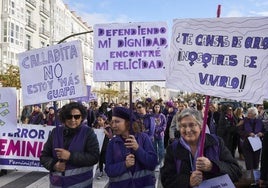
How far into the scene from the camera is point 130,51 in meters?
4.32

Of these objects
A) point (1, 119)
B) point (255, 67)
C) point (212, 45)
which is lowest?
point (1, 119)

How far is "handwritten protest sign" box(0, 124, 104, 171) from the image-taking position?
8.34 meters

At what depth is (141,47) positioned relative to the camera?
4.36 metres

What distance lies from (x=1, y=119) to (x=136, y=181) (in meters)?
5.03

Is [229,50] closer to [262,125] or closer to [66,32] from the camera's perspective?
[262,125]

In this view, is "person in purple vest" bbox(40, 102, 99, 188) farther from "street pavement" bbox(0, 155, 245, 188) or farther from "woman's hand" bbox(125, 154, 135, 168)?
"street pavement" bbox(0, 155, 245, 188)

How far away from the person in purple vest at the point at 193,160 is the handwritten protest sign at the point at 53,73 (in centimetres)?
149

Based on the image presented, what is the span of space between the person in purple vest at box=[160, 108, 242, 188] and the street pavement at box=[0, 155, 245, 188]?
4.75m

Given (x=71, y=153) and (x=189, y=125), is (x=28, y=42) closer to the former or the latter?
(x=71, y=153)

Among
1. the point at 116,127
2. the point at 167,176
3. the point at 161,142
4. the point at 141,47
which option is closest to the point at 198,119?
the point at 167,176

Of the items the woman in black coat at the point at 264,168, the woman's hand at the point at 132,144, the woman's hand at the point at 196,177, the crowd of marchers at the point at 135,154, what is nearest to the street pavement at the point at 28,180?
the woman in black coat at the point at 264,168

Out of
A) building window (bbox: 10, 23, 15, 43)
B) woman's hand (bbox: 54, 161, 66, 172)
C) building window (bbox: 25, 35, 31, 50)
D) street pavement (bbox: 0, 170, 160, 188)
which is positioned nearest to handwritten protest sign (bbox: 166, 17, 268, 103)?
woman's hand (bbox: 54, 161, 66, 172)

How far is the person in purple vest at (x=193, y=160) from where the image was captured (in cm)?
297

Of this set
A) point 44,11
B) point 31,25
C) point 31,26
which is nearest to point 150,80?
point 31,26
